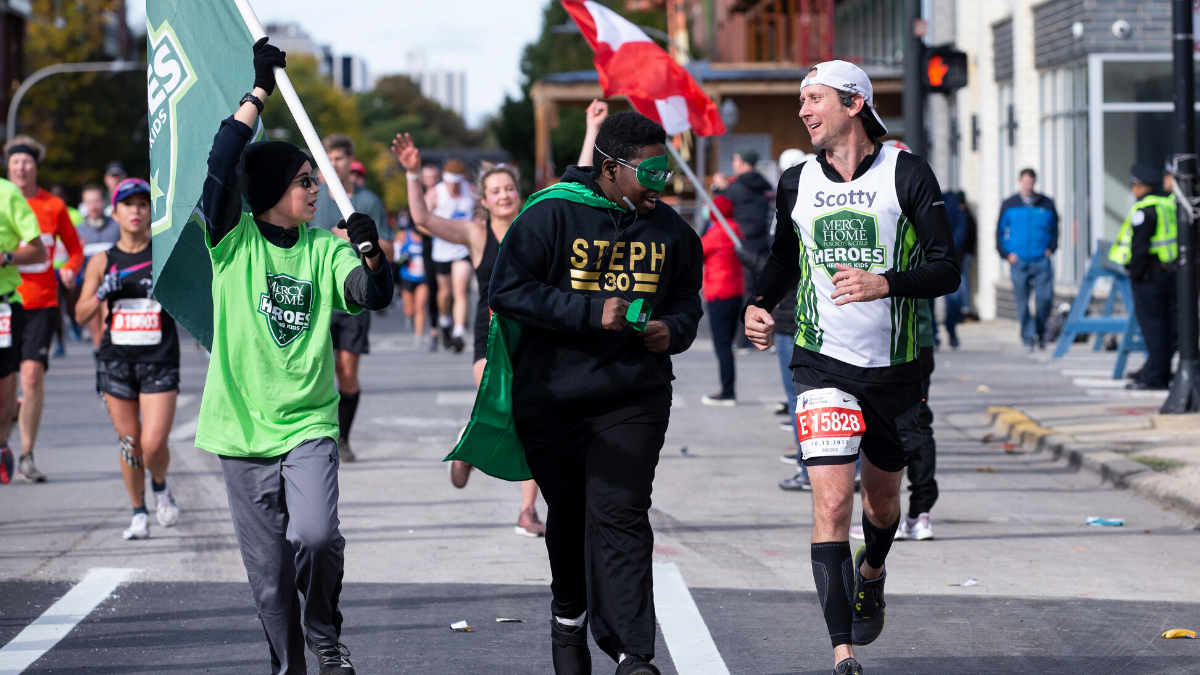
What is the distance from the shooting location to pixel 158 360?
26.1 ft

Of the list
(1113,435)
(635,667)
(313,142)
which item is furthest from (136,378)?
(1113,435)

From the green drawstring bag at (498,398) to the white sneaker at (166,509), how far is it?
12.9 feet

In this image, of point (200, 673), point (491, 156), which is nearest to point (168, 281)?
point (200, 673)

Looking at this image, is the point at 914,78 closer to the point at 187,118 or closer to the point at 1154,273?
the point at 1154,273

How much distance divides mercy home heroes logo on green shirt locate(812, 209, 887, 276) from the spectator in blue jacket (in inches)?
556

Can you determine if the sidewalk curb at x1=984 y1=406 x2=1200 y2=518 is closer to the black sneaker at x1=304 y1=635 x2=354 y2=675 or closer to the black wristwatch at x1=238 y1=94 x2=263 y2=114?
the black sneaker at x1=304 y1=635 x2=354 y2=675

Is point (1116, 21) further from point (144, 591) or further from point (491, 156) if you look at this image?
point (491, 156)

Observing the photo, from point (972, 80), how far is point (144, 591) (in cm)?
2230

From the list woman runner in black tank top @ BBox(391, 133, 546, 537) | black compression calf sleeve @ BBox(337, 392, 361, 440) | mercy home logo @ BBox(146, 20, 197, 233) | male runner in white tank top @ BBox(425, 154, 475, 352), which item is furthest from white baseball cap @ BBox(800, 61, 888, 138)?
male runner in white tank top @ BBox(425, 154, 475, 352)

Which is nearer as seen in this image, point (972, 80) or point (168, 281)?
point (168, 281)

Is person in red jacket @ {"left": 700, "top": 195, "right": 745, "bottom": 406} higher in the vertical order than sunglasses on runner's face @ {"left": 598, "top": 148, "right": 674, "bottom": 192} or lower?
lower

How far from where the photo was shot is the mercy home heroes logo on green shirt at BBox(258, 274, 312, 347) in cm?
493

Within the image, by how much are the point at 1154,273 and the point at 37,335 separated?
9.29m

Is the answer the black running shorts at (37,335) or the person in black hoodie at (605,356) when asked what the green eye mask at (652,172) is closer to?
the person in black hoodie at (605,356)
